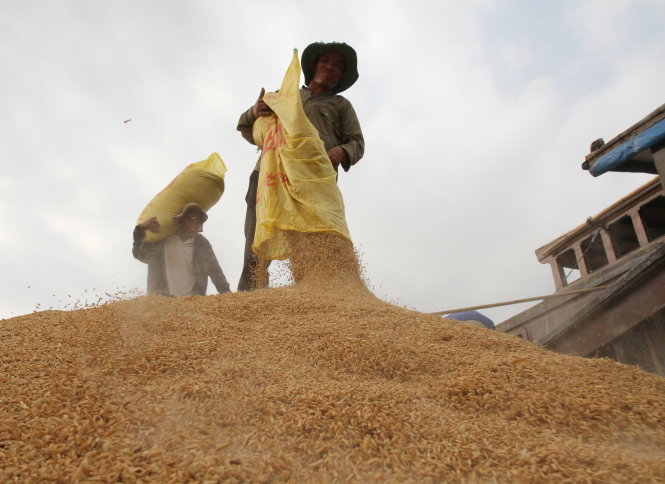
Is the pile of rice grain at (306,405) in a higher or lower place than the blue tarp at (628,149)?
lower

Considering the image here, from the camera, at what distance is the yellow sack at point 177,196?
3975 millimetres

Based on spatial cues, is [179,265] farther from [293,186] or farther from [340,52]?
[340,52]

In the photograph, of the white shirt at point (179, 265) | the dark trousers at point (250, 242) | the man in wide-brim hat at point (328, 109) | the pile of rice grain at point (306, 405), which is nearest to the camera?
the pile of rice grain at point (306, 405)

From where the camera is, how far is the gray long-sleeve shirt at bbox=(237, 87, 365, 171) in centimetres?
339

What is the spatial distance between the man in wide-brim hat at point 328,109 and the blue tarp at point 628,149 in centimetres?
147

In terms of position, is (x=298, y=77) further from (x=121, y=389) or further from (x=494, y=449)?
(x=494, y=449)

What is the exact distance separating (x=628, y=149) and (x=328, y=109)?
183 cm

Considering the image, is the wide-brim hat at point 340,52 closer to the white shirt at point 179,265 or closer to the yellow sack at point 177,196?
the yellow sack at point 177,196

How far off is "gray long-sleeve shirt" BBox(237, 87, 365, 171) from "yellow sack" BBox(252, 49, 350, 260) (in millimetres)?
273

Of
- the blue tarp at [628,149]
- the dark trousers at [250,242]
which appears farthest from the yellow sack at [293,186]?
the blue tarp at [628,149]

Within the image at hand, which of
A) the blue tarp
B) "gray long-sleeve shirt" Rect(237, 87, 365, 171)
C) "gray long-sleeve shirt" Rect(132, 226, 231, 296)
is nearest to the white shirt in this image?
"gray long-sleeve shirt" Rect(132, 226, 231, 296)

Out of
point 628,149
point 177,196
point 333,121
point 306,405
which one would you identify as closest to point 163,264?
point 177,196

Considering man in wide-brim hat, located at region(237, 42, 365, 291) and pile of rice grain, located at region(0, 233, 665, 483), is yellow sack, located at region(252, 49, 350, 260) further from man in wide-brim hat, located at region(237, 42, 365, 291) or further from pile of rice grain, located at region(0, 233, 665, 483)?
pile of rice grain, located at region(0, 233, 665, 483)

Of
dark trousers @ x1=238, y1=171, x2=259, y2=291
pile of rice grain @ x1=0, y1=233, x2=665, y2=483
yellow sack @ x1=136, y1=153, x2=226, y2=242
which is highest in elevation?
yellow sack @ x1=136, y1=153, x2=226, y2=242
